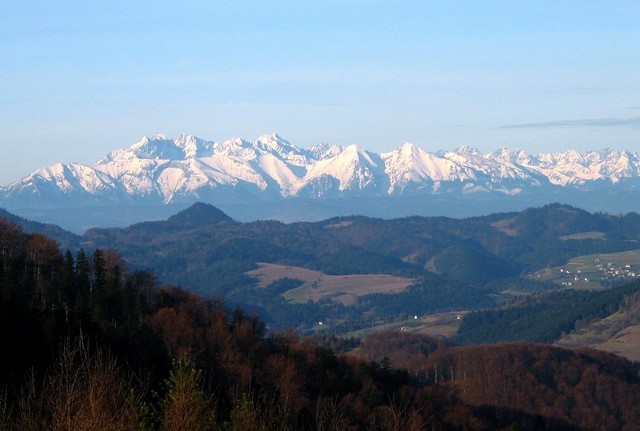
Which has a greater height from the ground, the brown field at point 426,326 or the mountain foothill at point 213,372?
the mountain foothill at point 213,372

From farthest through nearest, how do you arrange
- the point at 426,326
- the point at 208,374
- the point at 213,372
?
the point at 426,326, the point at 213,372, the point at 208,374

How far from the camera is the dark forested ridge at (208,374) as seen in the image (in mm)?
16438

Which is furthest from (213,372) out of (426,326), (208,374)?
(426,326)

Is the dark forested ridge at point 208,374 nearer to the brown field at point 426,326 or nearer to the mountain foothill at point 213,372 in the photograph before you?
the mountain foothill at point 213,372

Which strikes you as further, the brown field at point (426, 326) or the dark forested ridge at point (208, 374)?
the brown field at point (426, 326)

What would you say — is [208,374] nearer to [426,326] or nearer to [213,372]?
[213,372]

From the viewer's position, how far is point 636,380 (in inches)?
3575

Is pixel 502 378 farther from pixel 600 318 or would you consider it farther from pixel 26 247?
pixel 600 318

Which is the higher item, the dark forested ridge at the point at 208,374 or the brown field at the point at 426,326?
the dark forested ridge at the point at 208,374

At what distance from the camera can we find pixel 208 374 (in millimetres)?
41094

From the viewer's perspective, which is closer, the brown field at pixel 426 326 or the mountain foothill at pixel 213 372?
the mountain foothill at pixel 213 372

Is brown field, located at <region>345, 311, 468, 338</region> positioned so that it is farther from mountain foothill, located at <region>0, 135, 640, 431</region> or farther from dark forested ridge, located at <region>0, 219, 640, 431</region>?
dark forested ridge, located at <region>0, 219, 640, 431</region>

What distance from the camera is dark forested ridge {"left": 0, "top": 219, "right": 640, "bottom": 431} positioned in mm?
16438

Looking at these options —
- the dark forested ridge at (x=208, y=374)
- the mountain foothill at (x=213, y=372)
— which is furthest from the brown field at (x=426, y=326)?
the dark forested ridge at (x=208, y=374)
